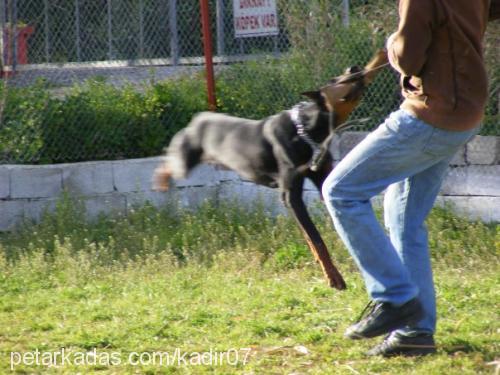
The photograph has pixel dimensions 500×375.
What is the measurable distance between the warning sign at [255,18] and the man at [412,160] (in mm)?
4193

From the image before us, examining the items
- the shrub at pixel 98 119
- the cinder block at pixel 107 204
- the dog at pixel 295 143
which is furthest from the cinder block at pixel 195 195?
the dog at pixel 295 143

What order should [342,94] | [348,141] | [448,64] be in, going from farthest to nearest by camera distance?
[348,141], [342,94], [448,64]

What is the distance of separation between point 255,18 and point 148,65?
1218 mm

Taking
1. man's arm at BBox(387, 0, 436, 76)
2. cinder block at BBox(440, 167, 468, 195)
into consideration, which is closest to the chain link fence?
cinder block at BBox(440, 167, 468, 195)

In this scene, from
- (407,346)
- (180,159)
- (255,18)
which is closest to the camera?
(407,346)

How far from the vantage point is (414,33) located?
398cm

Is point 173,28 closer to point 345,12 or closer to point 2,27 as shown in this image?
point 2,27

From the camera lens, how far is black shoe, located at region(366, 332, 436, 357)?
15.1 ft

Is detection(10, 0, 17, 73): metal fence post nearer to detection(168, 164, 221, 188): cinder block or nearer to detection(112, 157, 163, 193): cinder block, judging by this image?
detection(112, 157, 163, 193): cinder block

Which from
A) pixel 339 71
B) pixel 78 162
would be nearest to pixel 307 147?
pixel 339 71

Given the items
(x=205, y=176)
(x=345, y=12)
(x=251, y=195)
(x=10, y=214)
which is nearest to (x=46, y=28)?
(x=10, y=214)

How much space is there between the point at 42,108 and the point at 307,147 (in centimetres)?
386

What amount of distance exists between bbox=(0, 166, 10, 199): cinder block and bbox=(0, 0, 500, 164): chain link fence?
38cm

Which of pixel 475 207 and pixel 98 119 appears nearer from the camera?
pixel 475 207
